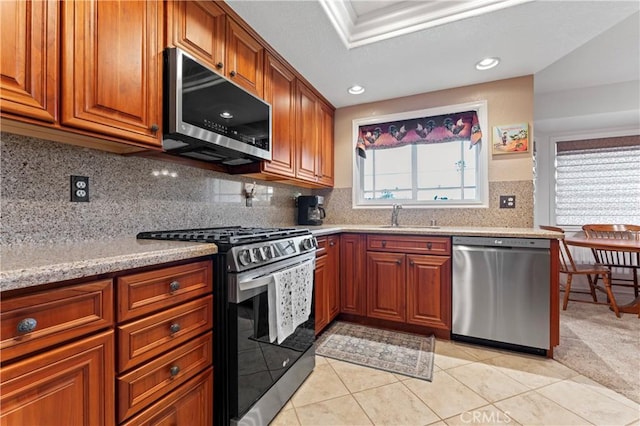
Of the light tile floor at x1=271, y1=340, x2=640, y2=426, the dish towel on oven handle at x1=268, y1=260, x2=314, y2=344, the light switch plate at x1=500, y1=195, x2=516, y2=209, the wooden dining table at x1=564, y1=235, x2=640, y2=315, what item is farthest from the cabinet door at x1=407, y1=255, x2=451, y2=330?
the wooden dining table at x1=564, y1=235, x2=640, y2=315

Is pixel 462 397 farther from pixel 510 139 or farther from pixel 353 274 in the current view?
pixel 510 139

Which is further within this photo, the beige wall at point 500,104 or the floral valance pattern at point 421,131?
the floral valance pattern at point 421,131

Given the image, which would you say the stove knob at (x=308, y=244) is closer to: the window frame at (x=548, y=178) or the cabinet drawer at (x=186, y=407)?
the cabinet drawer at (x=186, y=407)

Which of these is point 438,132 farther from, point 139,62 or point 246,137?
point 139,62

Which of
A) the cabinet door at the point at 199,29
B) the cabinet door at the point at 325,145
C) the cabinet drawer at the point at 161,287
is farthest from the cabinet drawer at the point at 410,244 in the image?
the cabinet door at the point at 199,29

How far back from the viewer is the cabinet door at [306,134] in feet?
8.29

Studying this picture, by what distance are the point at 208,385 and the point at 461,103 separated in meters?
3.07

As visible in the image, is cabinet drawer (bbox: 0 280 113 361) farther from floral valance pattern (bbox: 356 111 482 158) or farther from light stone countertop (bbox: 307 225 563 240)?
floral valance pattern (bbox: 356 111 482 158)

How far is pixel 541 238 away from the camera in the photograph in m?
1.94

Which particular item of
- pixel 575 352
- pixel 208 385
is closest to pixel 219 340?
pixel 208 385

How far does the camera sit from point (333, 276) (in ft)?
8.06

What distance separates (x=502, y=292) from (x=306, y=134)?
212 cm

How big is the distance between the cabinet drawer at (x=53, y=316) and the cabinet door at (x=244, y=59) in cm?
144

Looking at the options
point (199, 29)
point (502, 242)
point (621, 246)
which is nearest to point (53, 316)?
A: point (199, 29)
